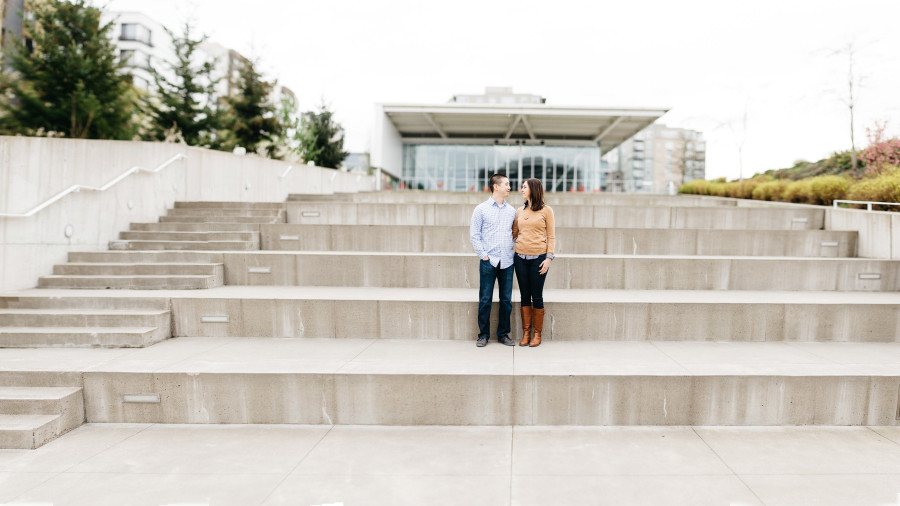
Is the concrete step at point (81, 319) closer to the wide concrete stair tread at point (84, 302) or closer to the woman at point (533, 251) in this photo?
the wide concrete stair tread at point (84, 302)

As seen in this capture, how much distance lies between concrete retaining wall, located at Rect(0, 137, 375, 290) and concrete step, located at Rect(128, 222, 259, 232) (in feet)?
0.97

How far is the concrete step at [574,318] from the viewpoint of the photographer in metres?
5.94

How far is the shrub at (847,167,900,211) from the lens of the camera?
352 inches

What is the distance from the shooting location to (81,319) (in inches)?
232

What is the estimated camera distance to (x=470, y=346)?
5727 millimetres

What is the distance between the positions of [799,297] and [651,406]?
346 cm

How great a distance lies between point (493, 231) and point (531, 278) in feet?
2.20

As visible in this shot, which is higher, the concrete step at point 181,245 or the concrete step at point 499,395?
the concrete step at point 181,245

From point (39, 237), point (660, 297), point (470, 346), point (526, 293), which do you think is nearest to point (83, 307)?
point (39, 237)

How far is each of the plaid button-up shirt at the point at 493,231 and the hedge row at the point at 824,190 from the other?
7.77m

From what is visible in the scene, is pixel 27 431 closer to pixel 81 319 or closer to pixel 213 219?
pixel 81 319

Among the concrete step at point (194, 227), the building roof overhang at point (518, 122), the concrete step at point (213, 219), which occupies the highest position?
the building roof overhang at point (518, 122)

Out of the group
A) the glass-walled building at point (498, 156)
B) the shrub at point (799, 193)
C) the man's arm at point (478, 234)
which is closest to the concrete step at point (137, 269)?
the man's arm at point (478, 234)

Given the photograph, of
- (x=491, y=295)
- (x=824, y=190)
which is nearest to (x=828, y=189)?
(x=824, y=190)
